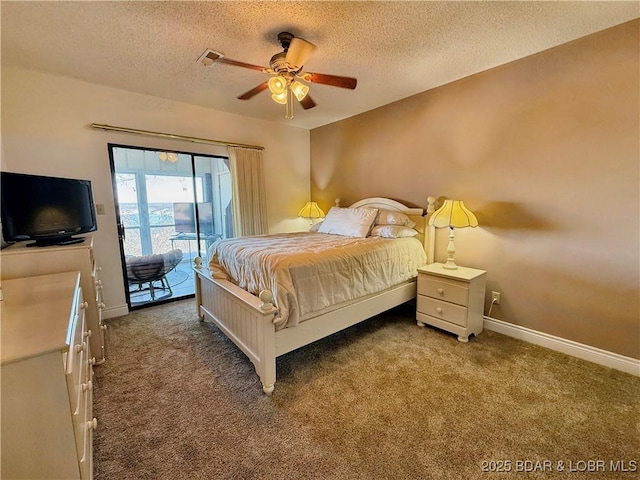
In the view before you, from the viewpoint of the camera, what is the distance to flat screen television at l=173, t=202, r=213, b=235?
3.70m

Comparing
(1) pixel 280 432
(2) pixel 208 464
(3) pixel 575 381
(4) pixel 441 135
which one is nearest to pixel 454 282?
(3) pixel 575 381

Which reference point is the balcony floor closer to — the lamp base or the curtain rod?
the curtain rod

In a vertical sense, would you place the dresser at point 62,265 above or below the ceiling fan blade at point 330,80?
below

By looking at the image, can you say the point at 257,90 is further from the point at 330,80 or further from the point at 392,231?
the point at 392,231

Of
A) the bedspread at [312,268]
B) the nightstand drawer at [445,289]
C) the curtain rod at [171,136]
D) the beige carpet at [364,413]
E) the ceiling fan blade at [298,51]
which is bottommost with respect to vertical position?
the beige carpet at [364,413]

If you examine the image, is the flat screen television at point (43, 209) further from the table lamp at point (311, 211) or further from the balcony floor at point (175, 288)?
the table lamp at point (311, 211)

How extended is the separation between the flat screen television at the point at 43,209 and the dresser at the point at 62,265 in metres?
0.12

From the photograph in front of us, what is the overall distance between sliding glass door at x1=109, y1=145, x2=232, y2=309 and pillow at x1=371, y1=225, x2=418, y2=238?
2.24 metres

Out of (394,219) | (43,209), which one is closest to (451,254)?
(394,219)

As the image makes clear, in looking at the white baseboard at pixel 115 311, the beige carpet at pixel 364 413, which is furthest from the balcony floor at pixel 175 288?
the beige carpet at pixel 364 413

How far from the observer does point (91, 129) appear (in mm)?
2865

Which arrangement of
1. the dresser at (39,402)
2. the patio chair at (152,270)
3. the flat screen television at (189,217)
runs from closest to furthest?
the dresser at (39,402), the patio chair at (152,270), the flat screen television at (189,217)

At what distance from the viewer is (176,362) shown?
7.41ft

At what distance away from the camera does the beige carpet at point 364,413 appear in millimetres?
1381
